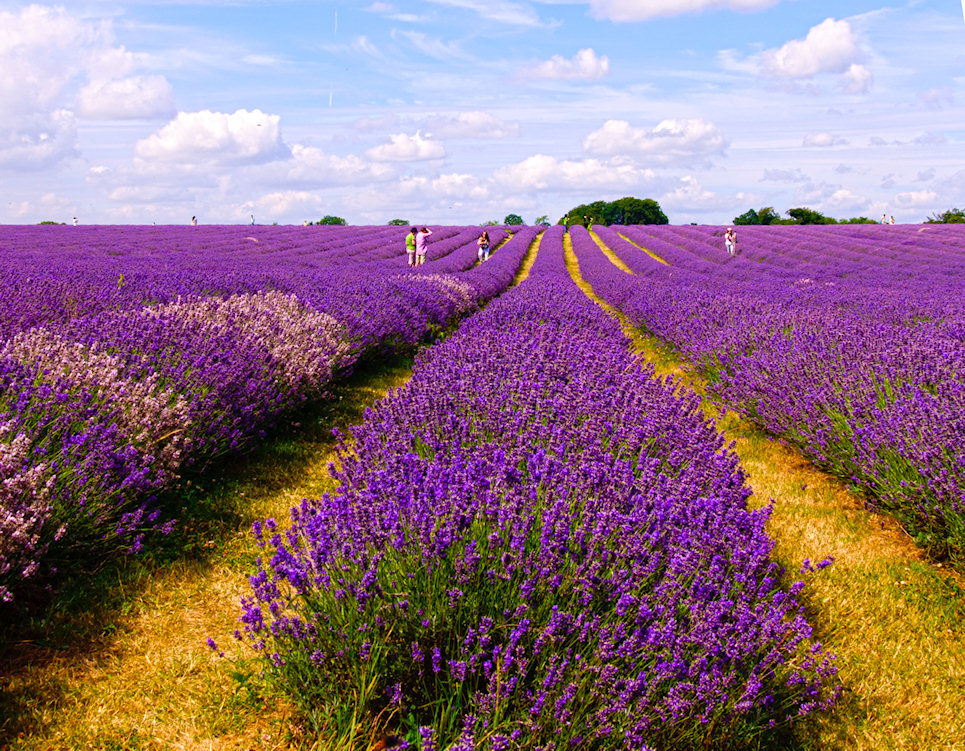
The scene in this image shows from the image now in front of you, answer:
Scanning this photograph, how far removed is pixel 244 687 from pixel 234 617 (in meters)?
0.54

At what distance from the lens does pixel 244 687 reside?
2154mm

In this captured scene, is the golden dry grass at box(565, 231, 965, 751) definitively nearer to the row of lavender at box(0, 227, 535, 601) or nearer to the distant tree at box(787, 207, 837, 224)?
the row of lavender at box(0, 227, 535, 601)

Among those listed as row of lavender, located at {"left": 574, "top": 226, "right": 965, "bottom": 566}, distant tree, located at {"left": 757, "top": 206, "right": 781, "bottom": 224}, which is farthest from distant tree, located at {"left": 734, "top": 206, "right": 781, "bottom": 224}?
row of lavender, located at {"left": 574, "top": 226, "right": 965, "bottom": 566}

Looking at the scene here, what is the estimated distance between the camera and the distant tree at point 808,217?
50.4m

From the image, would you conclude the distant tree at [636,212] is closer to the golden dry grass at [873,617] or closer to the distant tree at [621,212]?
the distant tree at [621,212]

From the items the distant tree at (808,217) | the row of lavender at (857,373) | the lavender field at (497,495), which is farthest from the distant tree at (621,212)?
the lavender field at (497,495)

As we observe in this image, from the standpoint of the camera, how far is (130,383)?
356 centimetres

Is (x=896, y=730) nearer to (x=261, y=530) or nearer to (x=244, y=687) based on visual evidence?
(x=244, y=687)

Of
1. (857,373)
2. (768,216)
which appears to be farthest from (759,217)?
(857,373)

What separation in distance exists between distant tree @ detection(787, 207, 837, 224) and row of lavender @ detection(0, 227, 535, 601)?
51489 millimetres

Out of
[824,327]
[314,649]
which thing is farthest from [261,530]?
[824,327]

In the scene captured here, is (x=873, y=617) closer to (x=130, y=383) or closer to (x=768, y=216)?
(x=130, y=383)

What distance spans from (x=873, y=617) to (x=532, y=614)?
71.9 inches

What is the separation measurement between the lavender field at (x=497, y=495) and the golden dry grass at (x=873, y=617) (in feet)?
0.37
